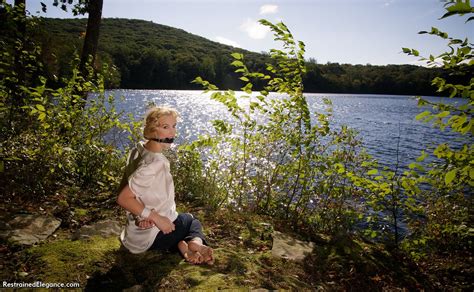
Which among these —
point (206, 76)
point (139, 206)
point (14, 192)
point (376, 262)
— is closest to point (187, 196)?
point (14, 192)

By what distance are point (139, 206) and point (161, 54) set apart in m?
152

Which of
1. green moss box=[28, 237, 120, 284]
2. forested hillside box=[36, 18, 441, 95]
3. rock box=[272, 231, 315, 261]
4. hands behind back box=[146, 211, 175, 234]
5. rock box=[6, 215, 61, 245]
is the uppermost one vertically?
forested hillside box=[36, 18, 441, 95]

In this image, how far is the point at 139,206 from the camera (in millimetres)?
3309

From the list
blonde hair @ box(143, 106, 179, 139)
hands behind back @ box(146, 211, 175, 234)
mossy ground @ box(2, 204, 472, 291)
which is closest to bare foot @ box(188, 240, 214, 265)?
mossy ground @ box(2, 204, 472, 291)

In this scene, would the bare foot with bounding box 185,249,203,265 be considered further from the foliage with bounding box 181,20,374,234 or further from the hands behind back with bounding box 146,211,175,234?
the foliage with bounding box 181,20,374,234

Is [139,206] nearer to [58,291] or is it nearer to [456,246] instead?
[58,291]

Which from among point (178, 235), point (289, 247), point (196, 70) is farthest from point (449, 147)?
point (196, 70)

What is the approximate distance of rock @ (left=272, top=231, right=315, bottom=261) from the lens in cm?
469

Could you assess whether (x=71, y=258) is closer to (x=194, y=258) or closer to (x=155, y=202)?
(x=155, y=202)

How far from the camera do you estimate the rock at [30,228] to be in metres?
3.78

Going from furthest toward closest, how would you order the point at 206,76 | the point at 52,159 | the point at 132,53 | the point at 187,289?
the point at 206,76, the point at 132,53, the point at 52,159, the point at 187,289

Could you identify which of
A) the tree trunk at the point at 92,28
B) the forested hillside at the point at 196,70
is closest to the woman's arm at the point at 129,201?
the tree trunk at the point at 92,28

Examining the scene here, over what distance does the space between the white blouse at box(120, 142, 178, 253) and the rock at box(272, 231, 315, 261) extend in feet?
6.38

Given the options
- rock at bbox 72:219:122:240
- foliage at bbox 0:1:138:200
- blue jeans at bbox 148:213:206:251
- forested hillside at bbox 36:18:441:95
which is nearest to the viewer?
blue jeans at bbox 148:213:206:251
